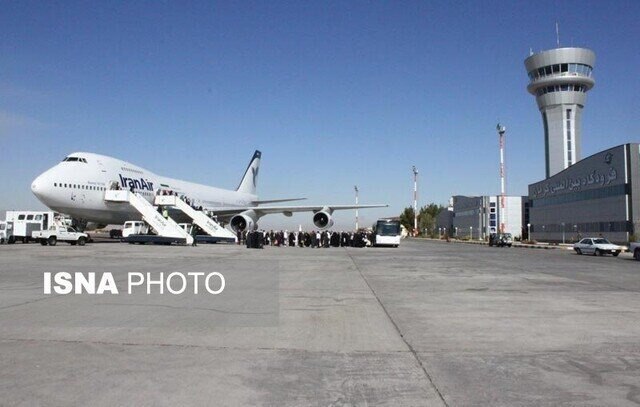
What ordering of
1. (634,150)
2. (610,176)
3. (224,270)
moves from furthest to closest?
(610,176), (634,150), (224,270)

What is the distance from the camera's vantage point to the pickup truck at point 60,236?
114 feet

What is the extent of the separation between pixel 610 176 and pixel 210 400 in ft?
184

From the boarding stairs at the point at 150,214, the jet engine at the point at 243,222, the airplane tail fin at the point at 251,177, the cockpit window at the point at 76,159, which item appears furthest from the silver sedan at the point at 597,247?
the airplane tail fin at the point at 251,177

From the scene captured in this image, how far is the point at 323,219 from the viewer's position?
44.7 meters

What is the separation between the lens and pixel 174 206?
1615 inches

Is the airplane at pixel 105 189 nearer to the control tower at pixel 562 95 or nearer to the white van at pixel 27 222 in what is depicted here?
the white van at pixel 27 222

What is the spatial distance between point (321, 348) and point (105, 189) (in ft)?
106

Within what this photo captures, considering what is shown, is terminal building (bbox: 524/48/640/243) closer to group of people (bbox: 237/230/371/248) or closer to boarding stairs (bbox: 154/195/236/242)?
group of people (bbox: 237/230/371/248)

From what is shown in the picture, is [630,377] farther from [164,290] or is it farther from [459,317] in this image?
[164,290]

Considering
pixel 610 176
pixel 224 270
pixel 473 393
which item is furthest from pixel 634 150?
pixel 473 393

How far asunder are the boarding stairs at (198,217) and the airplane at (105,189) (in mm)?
1428

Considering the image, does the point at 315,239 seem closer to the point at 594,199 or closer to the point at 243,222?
the point at 243,222

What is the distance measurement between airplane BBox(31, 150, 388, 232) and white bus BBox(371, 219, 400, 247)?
12.7ft

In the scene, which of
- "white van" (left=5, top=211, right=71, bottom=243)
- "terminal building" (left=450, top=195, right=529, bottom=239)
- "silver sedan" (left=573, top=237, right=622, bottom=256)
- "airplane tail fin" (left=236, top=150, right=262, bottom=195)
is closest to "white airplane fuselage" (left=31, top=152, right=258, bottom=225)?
"white van" (left=5, top=211, right=71, bottom=243)
